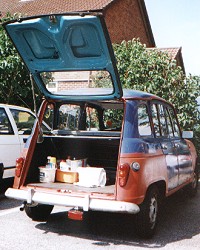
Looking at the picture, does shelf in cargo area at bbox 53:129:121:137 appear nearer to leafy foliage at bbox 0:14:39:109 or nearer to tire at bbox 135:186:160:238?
tire at bbox 135:186:160:238

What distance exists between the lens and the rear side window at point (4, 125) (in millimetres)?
6727

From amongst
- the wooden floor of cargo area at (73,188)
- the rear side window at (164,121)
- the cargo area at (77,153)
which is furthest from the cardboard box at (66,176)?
the rear side window at (164,121)

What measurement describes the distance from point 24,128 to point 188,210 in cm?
353

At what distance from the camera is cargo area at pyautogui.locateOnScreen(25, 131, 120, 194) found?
16.5 feet

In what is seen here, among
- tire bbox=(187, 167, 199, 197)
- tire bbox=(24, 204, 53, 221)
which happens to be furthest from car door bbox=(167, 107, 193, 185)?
tire bbox=(24, 204, 53, 221)

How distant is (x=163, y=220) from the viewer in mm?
5789

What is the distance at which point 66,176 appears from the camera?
17.1 ft

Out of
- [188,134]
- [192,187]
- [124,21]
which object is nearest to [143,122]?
[188,134]

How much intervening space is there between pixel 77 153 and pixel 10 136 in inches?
64.1

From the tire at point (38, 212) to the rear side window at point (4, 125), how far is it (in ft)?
6.19

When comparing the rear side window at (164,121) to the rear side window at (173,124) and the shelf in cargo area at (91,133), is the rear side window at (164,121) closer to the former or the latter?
the rear side window at (173,124)

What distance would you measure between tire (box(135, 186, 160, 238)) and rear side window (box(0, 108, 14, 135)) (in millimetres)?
3187

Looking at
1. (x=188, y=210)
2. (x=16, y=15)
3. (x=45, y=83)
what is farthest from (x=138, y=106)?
(x=16, y=15)

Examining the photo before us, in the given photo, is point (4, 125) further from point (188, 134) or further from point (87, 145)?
point (188, 134)
